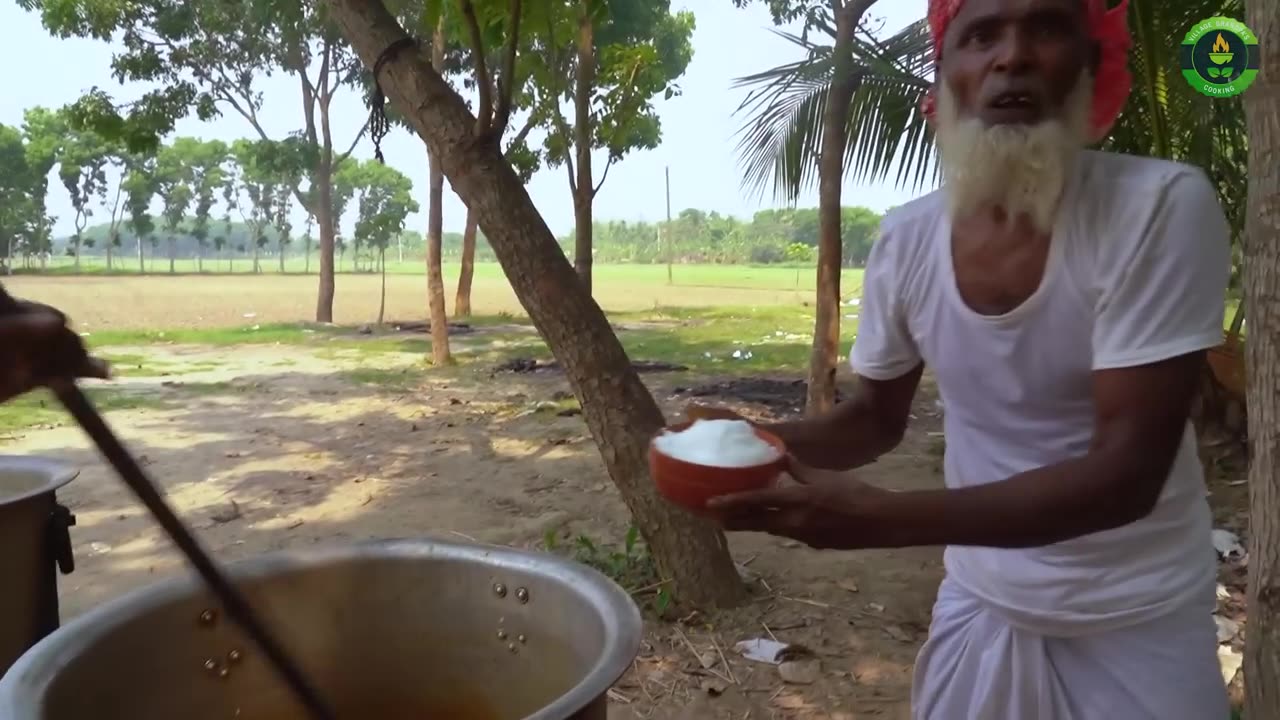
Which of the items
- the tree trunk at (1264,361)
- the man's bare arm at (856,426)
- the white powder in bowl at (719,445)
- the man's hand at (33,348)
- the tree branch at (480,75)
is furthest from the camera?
the tree branch at (480,75)

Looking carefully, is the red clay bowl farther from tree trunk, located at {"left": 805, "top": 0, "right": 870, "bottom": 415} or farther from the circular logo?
tree trunk, located at {"left": 805, "top": 0, "right": 870, "bottom": 415}

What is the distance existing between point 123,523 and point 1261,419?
15.7 feet

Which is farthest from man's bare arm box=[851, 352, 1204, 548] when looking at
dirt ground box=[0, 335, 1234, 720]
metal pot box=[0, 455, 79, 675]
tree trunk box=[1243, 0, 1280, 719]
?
metal pot box=[0, 455, 79, 675]

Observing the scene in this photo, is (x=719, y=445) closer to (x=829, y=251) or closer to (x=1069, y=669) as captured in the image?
(x=1069, y=669)

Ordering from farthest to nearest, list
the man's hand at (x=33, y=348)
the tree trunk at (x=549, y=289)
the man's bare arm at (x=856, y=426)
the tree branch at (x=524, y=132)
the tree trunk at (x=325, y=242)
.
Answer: the tree trunk at (x=325, y=242), the tree branch at (x=524, y=132), the tree trunk at (x=549, y=289), the man's bare arm at (x=856, y=426), the man's hand at (x=33, y=348)

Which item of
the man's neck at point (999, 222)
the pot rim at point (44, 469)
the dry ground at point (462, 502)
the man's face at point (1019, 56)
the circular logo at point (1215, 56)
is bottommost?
the dry ground at point (462, 502)

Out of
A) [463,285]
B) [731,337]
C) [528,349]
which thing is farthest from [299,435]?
[463,285]

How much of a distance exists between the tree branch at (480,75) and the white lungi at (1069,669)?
6.69 ft

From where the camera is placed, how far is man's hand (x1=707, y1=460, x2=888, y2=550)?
3.48ft

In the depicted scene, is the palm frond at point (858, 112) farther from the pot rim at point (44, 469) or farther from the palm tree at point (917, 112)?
the pot rim at point (44, 469)

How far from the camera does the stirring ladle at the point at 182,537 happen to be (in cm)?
95

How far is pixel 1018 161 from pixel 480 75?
2033mm

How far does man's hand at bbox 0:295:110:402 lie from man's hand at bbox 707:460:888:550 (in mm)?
693

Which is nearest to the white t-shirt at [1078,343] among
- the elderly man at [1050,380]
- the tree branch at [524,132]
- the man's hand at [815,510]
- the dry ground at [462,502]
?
the elderly man at [1050,380]
